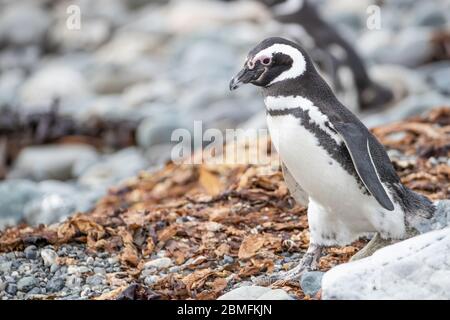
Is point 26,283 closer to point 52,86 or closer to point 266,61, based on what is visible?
point 266,61

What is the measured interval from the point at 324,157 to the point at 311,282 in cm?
50

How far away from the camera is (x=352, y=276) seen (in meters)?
3.26

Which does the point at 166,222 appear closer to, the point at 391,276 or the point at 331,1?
the point at 391,276

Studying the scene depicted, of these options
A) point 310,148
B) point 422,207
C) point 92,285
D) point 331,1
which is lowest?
point 92,285

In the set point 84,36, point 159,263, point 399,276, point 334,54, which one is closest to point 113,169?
point 334,54

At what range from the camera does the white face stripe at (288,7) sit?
995cm

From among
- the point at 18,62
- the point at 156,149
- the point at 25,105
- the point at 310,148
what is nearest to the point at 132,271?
the point at 310,148

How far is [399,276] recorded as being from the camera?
327 centimetres

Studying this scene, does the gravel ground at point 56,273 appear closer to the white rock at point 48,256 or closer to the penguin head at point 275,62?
the white rock at point 48,256

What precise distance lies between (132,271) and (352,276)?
1175mm

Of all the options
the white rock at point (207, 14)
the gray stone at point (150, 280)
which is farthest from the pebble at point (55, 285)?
the white rock at point (207, 14)

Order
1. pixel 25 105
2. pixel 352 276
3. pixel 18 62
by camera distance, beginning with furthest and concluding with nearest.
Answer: pixel 18 62 → pixel 25 105 → pixel 352 276

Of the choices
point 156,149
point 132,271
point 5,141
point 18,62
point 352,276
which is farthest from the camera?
point 18,62
